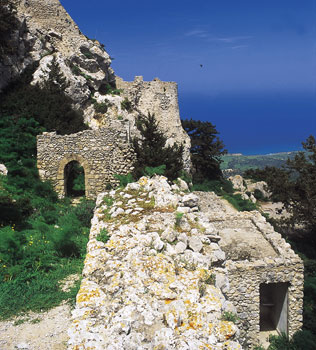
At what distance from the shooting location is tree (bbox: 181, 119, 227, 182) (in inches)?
1051

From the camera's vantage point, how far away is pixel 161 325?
2953 mm

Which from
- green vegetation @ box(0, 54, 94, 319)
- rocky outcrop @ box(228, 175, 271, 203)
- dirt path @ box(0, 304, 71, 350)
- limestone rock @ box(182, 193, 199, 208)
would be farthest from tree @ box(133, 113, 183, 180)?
rocky outcrop @ box(228, 175, 271, 203)

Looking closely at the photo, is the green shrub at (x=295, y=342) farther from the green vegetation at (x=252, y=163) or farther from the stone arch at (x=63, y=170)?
the green vegetation at (x=252, y=163)

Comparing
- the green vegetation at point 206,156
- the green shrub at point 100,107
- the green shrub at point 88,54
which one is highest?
the green shrub at point 88,54

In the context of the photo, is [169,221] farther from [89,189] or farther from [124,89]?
[124,89]

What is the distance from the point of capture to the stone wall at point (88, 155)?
1210 centimetres

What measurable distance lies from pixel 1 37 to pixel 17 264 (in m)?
15.0

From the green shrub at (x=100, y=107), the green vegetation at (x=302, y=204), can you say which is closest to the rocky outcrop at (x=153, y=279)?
the green vegetation at (x=302, y=204)

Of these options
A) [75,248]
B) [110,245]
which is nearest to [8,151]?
[75,248]

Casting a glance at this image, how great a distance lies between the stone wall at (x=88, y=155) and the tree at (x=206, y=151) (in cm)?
1430

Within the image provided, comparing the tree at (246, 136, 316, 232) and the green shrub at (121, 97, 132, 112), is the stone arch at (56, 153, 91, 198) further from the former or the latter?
the green shrub at (121, 97, 132, 112)

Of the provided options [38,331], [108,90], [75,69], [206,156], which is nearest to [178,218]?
[38,331]

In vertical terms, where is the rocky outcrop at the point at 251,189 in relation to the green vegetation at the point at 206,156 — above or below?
below

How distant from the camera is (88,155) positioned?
478 inches
